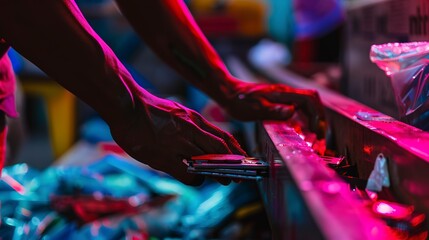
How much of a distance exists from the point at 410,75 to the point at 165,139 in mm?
476

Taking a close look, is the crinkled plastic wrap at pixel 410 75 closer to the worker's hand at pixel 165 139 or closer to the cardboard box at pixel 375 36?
the cardboard box at pixel 375 36

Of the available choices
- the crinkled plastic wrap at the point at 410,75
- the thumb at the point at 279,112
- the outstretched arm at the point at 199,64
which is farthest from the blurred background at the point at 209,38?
the crinkled plastic wrap at the point at 410,75

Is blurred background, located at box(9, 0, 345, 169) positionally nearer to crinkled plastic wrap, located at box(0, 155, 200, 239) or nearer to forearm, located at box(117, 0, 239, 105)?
crinkled plastic wrap, located at box(0, 155, 200, 239)

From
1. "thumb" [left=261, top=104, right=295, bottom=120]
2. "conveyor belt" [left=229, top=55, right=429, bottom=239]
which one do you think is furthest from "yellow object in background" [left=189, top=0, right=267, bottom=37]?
"conveyor belt" [left=229, top=55, right=429, bottom=239]

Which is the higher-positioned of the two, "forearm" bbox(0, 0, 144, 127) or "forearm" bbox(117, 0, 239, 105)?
"forearm" bbox(0, 0, 144, 127)

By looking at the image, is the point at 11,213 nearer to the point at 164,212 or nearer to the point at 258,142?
the point at 164,212

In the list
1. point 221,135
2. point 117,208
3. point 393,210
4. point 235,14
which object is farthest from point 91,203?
point 235,14

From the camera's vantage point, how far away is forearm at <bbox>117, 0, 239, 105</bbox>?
157cm

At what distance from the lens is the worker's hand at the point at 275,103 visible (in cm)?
149

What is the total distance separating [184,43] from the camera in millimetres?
1579

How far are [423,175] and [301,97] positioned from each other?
681 mm

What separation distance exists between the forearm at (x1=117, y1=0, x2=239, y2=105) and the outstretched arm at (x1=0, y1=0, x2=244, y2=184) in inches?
16.6

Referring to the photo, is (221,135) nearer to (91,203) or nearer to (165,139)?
(165,139)

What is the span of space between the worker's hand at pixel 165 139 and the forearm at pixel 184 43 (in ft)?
1.48
